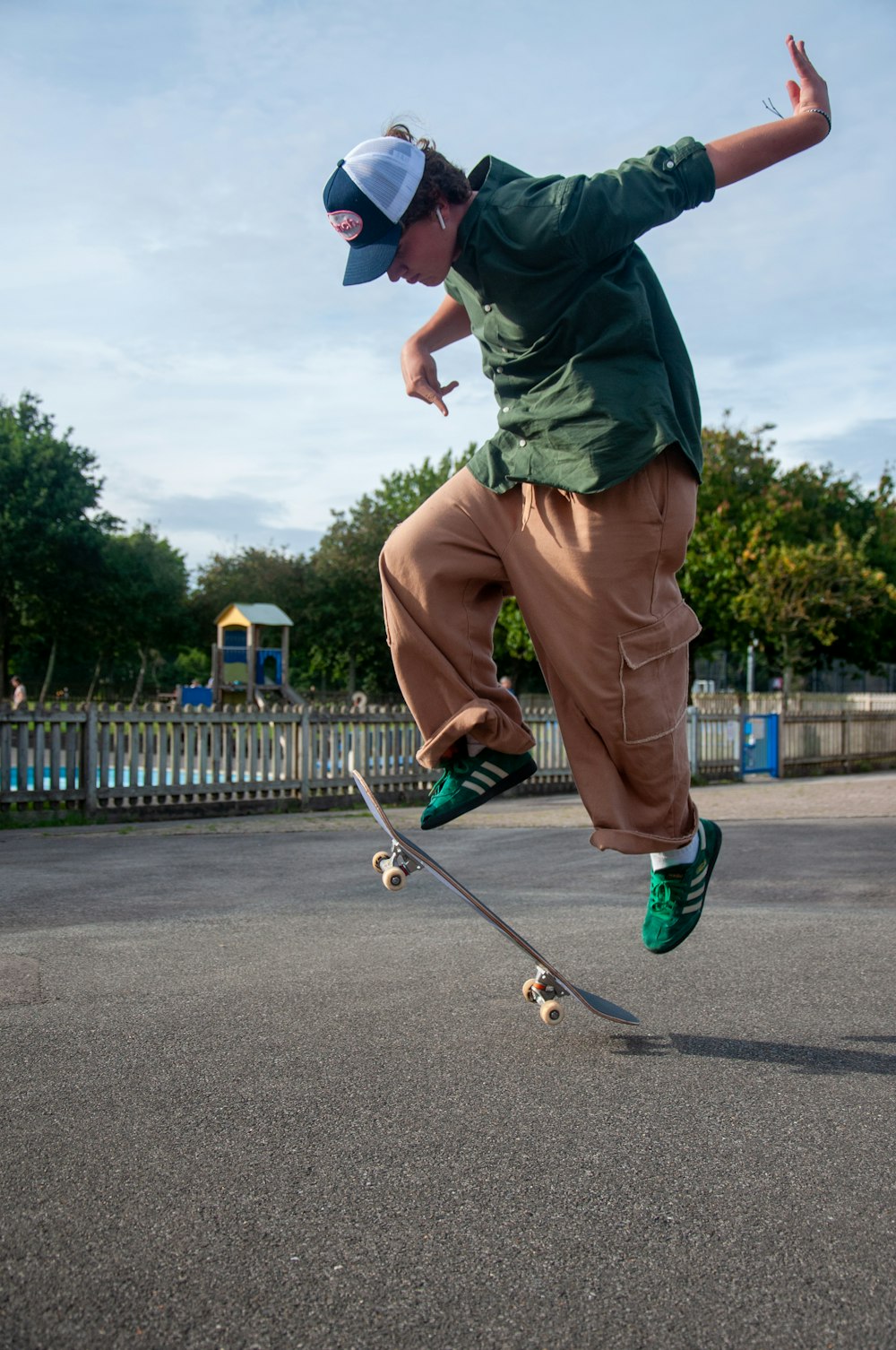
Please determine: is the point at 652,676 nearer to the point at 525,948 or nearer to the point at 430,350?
the point at 525,948

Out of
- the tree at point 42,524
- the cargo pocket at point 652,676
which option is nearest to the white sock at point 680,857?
the cargo pocket at point 652,676

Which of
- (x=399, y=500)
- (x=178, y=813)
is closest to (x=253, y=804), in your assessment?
(x=178, y=813)

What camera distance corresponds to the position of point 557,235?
260 cm

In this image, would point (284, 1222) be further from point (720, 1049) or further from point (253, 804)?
point (253, 804)

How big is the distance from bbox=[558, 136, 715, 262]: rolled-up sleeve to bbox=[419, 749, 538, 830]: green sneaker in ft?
4.28

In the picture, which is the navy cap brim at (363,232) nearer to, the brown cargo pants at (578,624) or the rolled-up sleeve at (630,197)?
the rolled-up sleeve at (630,197)

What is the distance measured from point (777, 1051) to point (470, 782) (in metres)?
1.07

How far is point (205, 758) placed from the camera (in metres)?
14.5

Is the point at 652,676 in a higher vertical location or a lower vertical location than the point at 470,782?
higher

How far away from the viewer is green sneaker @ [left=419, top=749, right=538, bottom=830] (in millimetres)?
2967

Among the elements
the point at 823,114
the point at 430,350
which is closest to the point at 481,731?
the point at 430,350

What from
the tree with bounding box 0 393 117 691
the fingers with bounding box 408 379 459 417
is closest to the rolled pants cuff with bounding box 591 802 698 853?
the fingers with bounding box 408 379 459 417

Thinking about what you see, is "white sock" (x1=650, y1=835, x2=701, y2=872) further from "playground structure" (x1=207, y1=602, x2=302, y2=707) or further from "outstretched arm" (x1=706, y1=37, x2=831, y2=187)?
"playground structure" (x1=207, y1=602, x2=302, y2=707)

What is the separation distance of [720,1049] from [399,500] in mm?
45988
